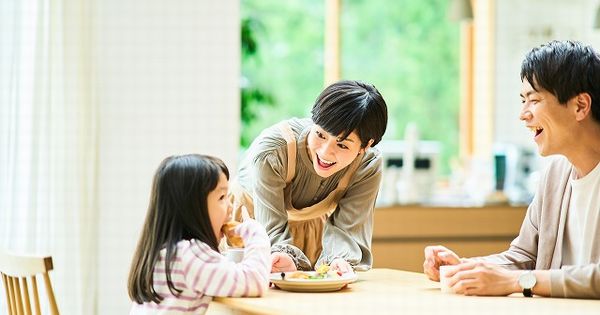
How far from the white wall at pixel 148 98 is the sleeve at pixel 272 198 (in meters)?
1.60

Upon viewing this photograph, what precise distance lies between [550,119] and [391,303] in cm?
62

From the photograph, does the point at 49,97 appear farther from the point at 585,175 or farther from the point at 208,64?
the point at 585,175

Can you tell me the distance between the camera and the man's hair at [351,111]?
229 centimetres

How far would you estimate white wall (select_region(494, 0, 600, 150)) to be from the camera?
6.19 meters

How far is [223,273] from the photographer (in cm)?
195

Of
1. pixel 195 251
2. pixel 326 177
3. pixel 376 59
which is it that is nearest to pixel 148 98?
pixel 326 177

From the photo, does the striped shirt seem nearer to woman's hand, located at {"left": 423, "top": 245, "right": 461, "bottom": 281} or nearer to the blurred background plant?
woman's hand, located at {"left": 423, "top": 245, "right": 461, "bottom": 281}

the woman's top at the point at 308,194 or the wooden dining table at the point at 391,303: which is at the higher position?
the woman's top at the point at 308,194

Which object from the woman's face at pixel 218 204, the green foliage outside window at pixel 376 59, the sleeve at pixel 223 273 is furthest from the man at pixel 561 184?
the green foliage outside window at pixel 376 59

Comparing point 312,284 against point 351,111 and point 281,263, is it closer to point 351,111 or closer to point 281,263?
point 281,263

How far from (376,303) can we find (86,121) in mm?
2179

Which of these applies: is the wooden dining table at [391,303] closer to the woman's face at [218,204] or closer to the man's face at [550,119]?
the woman's face at [218,204]

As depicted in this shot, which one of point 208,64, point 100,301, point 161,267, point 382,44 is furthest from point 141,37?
point 382,44

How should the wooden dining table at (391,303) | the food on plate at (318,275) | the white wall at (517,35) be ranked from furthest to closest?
the white wall at (517,35), the food on plate at (318,275), the wooden dining table at (391,303)
